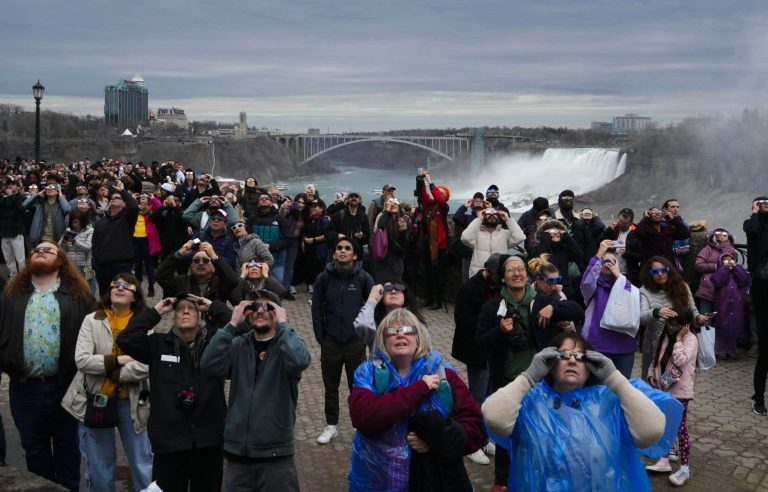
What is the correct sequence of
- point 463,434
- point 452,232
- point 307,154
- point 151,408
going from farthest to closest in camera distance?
point 307,154
point 452,232
point 151,408
point 463,434

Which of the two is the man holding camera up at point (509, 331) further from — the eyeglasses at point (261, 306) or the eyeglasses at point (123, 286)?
the eyeglasses at point (123, 286)

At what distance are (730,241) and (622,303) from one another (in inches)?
151

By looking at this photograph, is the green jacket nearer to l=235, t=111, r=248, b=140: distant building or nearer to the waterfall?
the waterfall

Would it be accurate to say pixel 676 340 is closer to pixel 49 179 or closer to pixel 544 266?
pixel 544 266

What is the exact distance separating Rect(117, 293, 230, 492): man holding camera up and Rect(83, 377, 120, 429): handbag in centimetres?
41

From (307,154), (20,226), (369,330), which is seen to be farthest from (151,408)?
(307,154)

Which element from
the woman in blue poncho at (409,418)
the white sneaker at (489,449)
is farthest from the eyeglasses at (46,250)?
the white sneaker at (489,449)

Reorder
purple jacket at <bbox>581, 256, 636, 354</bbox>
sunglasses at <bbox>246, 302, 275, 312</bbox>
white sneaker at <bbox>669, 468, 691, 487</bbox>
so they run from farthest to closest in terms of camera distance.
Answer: purple jacket at <bbox>581, 256, 636, 354</bbox>, white sneaker at <bbox>669, 468, 691, 487</bbox>, sunglasses at <bbox>246, 302, 275, 312</bbox>

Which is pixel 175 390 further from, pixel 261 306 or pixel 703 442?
pixel 703 442

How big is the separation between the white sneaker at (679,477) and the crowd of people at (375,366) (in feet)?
0.07

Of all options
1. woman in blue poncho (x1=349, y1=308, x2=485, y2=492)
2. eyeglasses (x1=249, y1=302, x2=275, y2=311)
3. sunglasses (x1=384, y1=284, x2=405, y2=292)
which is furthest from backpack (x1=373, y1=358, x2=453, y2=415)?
sunglasses (x1=384, y1=284, x2=405, y2=292)

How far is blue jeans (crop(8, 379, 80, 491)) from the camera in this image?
5117 mm

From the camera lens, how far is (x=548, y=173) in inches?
3927

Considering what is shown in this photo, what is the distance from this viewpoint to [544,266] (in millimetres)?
5551
